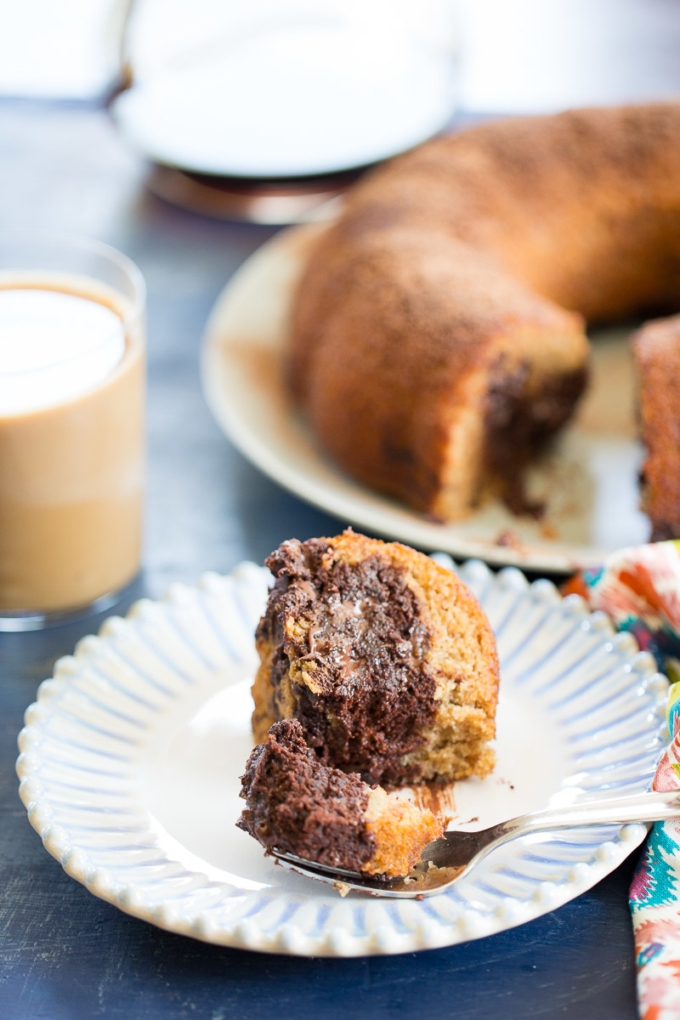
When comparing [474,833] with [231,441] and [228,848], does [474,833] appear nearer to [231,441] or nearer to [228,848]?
[228,848]

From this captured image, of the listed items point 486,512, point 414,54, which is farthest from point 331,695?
point 414,54

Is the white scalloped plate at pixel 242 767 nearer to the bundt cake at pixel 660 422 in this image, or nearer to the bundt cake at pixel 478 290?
the bundt cake at pixel 660 422

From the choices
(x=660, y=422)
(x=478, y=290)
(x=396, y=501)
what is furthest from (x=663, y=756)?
(x=478, y=290)

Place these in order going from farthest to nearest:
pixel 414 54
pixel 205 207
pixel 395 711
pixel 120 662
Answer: pixel 414 54 → pixel 205 207 → pixel 120 662 → pixel 395 711

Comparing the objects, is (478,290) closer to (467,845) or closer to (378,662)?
(378,662)

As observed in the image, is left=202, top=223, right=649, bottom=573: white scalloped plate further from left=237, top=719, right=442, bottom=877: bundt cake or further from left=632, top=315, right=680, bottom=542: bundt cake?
left=237, top=719, right=442, bottom=877: bundt cake

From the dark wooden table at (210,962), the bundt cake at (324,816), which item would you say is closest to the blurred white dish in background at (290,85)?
the dark wooden table at (210,962)

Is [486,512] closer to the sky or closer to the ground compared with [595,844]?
closer to the ground

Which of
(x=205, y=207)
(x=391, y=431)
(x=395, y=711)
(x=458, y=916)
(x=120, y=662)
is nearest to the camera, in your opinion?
(x=458, y=916)
